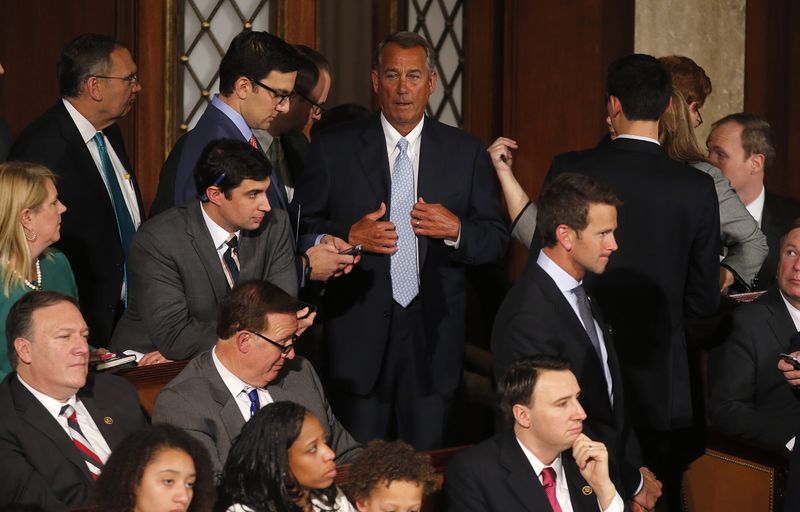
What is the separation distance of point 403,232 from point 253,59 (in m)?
0.75

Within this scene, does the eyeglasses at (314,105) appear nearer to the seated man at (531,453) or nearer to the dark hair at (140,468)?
the seated man at (531,453)

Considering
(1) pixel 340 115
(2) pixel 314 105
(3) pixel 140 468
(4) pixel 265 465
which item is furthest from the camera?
(1) pixel 340 115

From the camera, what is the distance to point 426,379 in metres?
4.72

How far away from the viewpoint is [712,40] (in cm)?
709

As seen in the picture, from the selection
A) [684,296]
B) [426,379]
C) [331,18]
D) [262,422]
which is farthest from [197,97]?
[262,422]

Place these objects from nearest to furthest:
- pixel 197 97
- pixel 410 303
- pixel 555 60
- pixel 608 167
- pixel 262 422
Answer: pixel 262 422, pixel 608 167, pixel 410 303, pixel 197 97, pixel 555 60

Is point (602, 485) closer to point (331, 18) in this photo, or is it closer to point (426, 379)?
point (426, 379)

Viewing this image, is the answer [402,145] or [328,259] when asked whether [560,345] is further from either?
[402,145]

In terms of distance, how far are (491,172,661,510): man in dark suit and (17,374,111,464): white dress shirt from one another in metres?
1.09

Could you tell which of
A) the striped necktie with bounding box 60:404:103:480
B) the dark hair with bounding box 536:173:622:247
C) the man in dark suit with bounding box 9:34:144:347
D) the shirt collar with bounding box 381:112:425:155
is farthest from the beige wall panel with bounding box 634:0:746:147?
the striped necktie with bounding box 60:404:103:480

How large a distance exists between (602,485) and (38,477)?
145cm

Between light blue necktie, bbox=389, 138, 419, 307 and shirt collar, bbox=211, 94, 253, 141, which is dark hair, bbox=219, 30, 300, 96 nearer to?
shirt collar, bbox=211, 94, 253, 141

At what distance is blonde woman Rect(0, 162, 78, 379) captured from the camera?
4.18 meters

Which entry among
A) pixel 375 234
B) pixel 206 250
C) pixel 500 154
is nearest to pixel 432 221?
pixel 375 234
